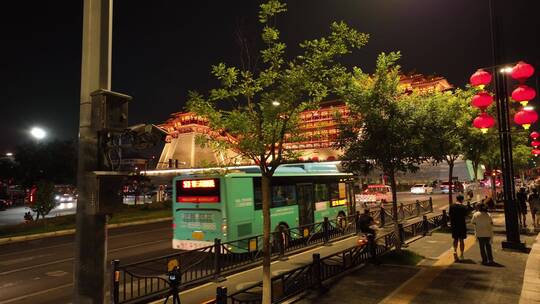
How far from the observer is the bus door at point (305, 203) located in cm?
1584

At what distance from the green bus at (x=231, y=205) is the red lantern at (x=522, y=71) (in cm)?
819

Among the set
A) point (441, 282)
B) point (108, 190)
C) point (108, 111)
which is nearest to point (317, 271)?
point (441, 282)

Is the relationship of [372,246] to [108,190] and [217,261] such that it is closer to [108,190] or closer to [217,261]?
[217,261]

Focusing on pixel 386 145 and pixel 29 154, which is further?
pixel 29 154

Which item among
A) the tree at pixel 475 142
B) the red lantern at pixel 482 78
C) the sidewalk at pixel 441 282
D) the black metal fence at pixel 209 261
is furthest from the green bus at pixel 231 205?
the tree at pixel 475 142

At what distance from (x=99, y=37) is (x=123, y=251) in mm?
12811

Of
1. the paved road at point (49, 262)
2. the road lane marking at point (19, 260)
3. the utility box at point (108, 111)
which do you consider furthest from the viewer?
the road lane marking at point (19, 260)

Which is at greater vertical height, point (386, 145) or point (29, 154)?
point (29, 154)

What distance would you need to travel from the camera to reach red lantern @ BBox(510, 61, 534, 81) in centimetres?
1045

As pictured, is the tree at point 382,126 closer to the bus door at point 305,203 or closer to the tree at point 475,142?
the bus door at point 305,203

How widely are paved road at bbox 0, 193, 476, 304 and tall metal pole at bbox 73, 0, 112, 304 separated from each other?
19.7 ft

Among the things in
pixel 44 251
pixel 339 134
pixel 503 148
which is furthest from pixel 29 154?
pixel 503 148

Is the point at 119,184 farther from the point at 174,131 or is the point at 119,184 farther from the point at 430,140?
the point at 174,131

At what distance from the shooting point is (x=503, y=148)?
1250 cm
